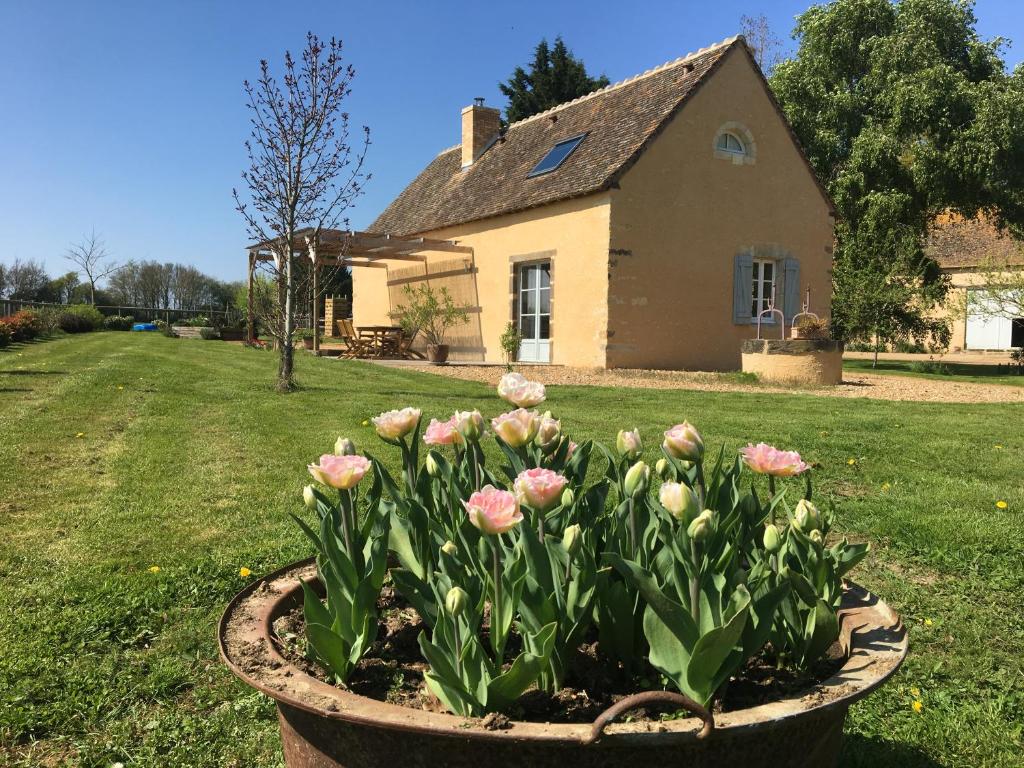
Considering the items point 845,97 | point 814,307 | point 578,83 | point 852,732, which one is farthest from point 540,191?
point 578,83

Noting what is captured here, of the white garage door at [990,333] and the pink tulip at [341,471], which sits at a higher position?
the white garage door at [990,333]

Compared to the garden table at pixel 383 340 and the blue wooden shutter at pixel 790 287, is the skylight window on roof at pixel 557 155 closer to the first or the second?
the garden table at pixel 383 340

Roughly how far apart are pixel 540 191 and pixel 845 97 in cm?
1078

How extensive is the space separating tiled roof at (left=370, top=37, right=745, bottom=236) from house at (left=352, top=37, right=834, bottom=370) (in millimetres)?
45

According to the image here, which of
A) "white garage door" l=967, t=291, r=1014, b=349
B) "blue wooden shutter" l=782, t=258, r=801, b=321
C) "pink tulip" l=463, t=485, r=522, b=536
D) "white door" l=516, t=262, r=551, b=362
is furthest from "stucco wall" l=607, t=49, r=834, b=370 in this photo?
"white garage door" l=967, t=291, r=1014, b=349

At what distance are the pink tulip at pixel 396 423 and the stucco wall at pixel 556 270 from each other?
12038 millimetres

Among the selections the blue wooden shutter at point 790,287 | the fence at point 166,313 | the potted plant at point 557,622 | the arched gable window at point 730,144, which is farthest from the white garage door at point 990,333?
the potted plant at point 557,622

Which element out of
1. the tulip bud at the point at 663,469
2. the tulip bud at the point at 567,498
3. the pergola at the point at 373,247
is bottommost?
the tulip bud at the point at 567,498

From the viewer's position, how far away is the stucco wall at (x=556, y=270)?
45.0 feet

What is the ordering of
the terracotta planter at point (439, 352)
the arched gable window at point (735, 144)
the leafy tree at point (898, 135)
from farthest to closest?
the leafy tree at point (898, 135) → the terracotta planter at point (439, 352) → the arched gable window at point (735, 144)

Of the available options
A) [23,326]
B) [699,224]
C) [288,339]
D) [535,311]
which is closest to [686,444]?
[288,339]

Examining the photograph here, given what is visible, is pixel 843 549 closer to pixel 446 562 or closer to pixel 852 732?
pixel 446 562

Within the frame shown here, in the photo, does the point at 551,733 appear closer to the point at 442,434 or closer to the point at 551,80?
the point at 442,434

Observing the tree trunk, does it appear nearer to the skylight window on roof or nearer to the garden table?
the skylight window on roof
